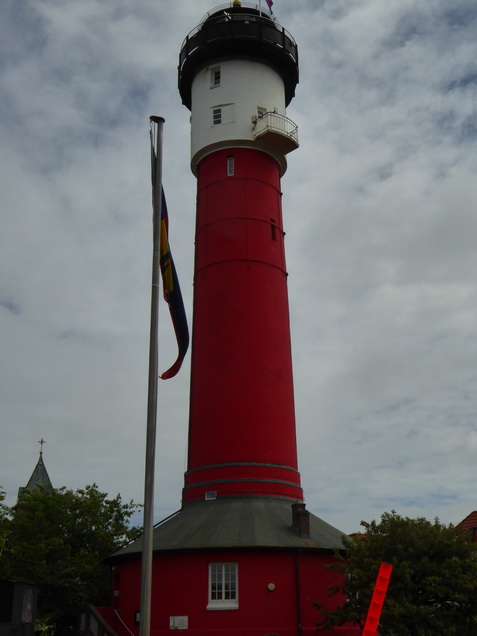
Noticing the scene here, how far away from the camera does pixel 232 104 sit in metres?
31.6

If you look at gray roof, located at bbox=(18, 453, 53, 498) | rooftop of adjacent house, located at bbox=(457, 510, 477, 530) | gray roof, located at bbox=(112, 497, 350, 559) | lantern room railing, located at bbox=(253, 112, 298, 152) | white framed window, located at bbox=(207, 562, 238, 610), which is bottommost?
white framed window, located at bbox=(207, 562, 238, 610)

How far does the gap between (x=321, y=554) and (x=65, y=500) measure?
528 inches

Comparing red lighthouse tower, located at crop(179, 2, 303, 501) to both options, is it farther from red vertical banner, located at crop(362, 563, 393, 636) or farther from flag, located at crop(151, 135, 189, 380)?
red vertical banner, located at crop(362, 563, 393, 636)

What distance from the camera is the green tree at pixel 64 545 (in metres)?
29.1

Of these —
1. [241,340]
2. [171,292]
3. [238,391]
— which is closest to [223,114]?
[241,340]

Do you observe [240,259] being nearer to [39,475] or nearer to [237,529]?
[237,529]

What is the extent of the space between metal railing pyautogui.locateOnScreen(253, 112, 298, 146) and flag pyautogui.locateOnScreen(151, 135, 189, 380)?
13.8m

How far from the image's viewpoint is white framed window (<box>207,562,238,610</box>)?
23.7 metres

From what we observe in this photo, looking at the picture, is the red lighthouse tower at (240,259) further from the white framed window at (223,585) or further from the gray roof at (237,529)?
the white framed window at (223,585)

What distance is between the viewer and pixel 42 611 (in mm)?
28781

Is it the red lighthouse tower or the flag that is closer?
the flag

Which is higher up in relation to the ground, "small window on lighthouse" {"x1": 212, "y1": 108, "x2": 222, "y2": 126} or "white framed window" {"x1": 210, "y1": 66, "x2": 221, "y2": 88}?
"white framed window" {"x1": 210, "y1": 66, "x2": 221, "y2": 88}

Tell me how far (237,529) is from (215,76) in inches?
761

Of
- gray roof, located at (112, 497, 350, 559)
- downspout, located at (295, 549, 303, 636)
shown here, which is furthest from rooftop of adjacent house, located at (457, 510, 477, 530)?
downspout, located at (295, 549, 303, 636)
